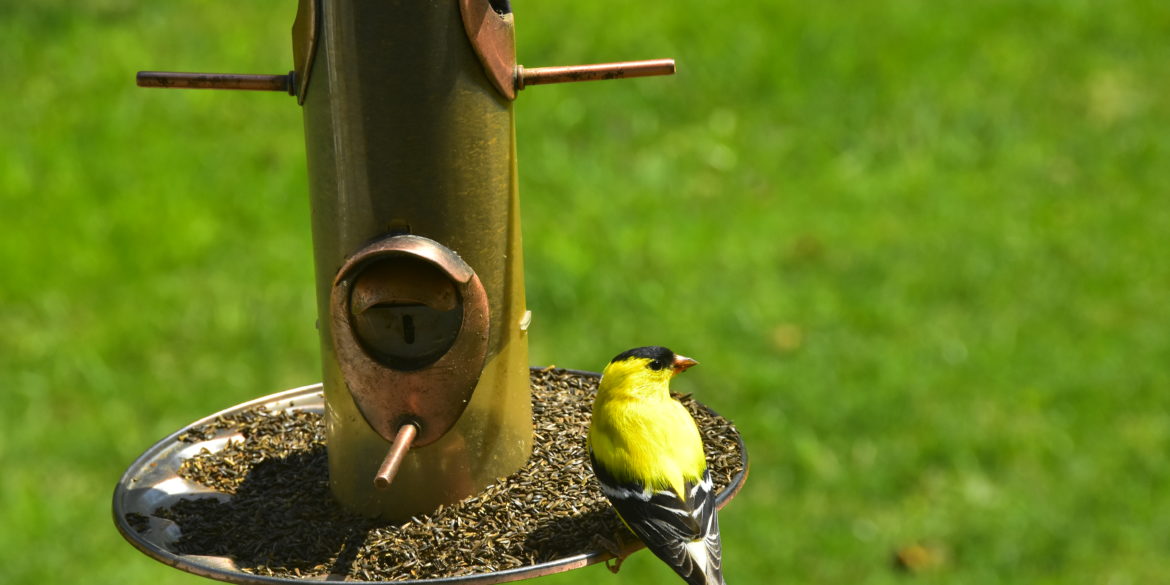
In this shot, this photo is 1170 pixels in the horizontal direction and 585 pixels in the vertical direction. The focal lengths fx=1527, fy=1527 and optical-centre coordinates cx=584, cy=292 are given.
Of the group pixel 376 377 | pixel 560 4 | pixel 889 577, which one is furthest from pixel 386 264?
pixel 560 4

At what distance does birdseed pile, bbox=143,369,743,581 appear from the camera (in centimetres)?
261

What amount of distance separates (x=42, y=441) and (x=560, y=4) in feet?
11.5

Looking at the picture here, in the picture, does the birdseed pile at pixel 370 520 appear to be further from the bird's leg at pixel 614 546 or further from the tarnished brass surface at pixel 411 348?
the tarnished brass surface at pixel 411 348

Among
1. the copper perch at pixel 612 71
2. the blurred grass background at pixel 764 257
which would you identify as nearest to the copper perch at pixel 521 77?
the copper perch at pixel 612 71

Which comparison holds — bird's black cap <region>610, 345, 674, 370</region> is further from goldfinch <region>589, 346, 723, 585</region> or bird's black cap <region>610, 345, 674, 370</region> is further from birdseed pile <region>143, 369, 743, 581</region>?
birdseed pile <region>143, 369, 743, 581</region>

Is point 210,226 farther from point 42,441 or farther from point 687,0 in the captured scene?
point 687,0

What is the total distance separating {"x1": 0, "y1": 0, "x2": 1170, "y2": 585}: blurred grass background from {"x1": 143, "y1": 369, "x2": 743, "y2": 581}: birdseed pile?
7.10ft

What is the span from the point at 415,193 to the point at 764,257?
3978 millimetres

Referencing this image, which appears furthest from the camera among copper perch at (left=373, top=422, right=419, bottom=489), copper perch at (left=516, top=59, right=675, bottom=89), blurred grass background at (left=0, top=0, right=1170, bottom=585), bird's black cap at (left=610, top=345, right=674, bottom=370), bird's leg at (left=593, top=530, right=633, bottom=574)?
blurred grass background at (left=0, top=0, right=1170, bottom=585)

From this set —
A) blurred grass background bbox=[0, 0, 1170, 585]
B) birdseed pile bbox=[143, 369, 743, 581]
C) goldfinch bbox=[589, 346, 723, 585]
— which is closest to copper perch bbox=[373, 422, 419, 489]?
birdseed pile bbox=[143, 369, 743, 581]

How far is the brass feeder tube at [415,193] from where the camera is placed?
2.71 m

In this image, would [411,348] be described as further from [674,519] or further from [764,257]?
[764,257]

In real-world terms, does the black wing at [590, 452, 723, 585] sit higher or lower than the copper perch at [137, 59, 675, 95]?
lower

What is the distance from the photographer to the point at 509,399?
2.97 metres
